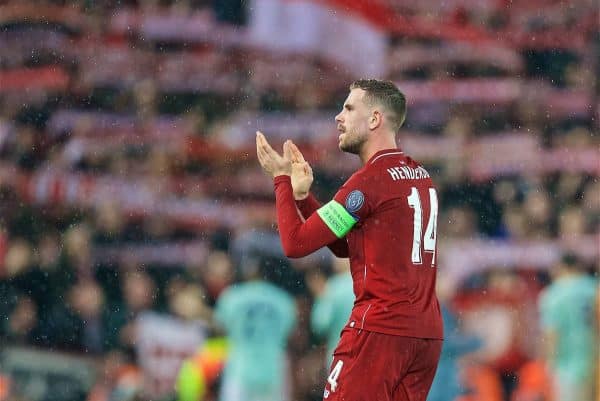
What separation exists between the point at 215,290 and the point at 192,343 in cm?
85

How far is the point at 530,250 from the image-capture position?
425 inches

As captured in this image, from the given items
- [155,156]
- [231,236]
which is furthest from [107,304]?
[155,156]

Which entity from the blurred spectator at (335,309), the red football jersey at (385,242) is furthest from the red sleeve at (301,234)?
the blurred spectator at (335,309)

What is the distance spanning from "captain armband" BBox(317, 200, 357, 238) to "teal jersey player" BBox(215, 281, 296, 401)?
4223mm

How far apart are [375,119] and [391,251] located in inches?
22.1

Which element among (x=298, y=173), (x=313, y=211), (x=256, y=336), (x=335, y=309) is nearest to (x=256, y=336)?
(x=256, y=336)

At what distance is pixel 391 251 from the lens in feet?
14.3

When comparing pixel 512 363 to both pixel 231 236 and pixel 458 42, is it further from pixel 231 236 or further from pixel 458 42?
pixel 458 42

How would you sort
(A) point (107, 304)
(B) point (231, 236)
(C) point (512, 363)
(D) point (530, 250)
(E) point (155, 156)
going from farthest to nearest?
(E) point (155, 156) → (B) point (231, 236) → (D) point (530, 250) → (A) point (107, 304) → (C) point (512, 363)

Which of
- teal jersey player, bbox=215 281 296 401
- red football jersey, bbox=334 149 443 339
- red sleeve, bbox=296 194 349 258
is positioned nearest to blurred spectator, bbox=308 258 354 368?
teal jersey player, bbox=215 281 296 401

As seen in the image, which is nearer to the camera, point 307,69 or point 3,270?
point 3,270

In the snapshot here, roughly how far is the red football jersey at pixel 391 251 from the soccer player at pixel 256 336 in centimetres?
410

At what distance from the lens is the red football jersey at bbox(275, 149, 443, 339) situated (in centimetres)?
433

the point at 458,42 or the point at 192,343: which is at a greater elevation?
the point at 458,42
